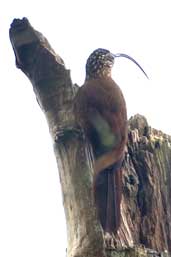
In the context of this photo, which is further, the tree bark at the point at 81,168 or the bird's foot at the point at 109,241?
the tree bark at the point at 81,168

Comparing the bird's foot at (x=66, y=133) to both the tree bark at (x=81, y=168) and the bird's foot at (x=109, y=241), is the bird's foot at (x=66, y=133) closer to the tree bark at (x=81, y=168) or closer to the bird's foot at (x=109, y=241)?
the tree bark at (x=81, y=168)

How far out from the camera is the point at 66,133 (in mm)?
4160

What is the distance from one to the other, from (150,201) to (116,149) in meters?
0.36

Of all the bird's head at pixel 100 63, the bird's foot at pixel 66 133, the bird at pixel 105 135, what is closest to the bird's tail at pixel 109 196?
the bird at pixel 105 135

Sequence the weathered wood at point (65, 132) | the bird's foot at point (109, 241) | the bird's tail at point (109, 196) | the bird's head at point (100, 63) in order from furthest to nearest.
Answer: the bird's head at point (100, 63), the bird's tail at point (109, 196), the weathered wood at point (65, 132), the bird's foot at point (109, 241)

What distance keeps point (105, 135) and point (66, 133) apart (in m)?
0.41

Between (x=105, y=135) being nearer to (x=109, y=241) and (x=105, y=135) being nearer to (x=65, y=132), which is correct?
(x=65, y=132)

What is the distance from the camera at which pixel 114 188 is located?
14.1 feet

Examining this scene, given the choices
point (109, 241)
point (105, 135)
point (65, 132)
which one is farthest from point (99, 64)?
point (109, 241)

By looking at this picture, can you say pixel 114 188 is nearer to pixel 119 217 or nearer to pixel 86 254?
pixel 119 217

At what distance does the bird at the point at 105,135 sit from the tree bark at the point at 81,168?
0.07 meters

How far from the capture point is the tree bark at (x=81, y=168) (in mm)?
4035

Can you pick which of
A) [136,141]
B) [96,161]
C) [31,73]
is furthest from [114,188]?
[31,73]

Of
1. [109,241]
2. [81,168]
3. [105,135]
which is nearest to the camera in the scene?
[109,241]
